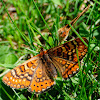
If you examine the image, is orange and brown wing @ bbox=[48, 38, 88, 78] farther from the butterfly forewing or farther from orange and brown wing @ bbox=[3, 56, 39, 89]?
orange and brown wing @ bbox=[3, 56, 39, 89]

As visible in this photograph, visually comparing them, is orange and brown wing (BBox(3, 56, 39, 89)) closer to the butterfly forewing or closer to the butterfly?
the butterfly

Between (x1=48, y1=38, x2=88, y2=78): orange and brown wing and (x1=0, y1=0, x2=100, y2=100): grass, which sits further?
(x1=0, y1=0, x2=100, y2=100): grass

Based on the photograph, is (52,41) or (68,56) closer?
(68,56)

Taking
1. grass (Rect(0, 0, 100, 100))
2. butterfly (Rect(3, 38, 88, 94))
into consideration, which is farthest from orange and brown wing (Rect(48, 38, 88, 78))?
grass (Rect(0, 0, 100, 100))

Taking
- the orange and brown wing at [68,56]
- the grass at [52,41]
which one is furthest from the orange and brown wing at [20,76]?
the orange and brown wing at [68,56]

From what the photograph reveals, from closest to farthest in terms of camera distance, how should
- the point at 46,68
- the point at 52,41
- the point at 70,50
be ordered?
1. the point at 70,50
2. the point at 46,68
3. the point at 52,41

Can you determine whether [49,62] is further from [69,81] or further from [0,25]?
[0,25]

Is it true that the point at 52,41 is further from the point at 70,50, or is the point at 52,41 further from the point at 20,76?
the point at 20,76

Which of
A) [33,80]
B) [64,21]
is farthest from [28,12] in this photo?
[33,80]

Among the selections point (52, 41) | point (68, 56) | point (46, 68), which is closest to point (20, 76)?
point (46, 68)
